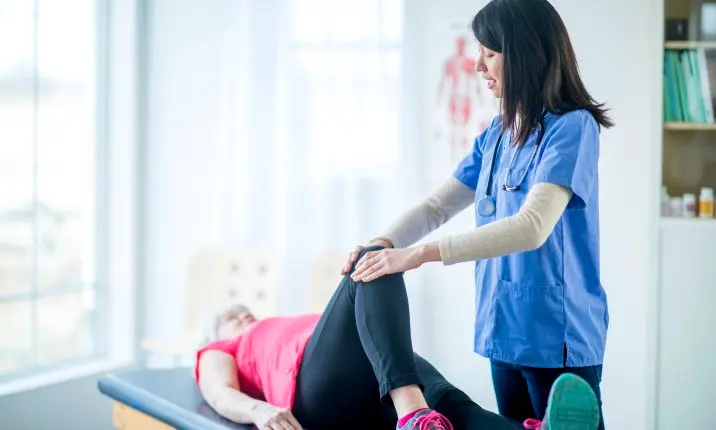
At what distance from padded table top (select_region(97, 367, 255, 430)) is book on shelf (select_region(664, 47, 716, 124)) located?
172 cm

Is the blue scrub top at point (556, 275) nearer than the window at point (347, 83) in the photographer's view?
Yes

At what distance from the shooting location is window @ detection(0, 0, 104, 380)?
2.90 m

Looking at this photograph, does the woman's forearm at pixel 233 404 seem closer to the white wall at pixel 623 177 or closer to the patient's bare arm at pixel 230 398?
the patient's bare arm at pixel 230 398

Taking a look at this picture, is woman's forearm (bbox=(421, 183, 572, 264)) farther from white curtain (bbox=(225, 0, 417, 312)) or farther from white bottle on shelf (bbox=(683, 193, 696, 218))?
white curtain (bbox=(225, 0, 417, 312))

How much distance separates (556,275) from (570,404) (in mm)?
271

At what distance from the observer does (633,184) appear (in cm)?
270

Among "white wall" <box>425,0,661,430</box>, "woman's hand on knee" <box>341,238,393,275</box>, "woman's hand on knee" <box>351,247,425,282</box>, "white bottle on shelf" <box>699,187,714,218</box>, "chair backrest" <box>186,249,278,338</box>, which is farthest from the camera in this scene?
"chair backrest" <box>186,249,278,338</box>

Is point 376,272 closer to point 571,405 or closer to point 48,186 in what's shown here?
point 571,405

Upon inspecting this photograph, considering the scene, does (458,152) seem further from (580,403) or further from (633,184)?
(580,403)

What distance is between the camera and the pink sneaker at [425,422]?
56.6 inches

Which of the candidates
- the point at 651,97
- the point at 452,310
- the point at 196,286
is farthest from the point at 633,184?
the point at 196,286

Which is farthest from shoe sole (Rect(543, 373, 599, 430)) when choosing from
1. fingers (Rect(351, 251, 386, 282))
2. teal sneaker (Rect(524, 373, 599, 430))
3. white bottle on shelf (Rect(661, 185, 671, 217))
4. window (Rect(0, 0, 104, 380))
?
window (Rect(0, 0, 104, 380))

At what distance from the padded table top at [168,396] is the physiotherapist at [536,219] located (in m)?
0.61

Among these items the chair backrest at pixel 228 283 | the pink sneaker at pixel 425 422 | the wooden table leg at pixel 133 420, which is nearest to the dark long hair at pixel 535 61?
the pink sneaker at pixel 425 422
